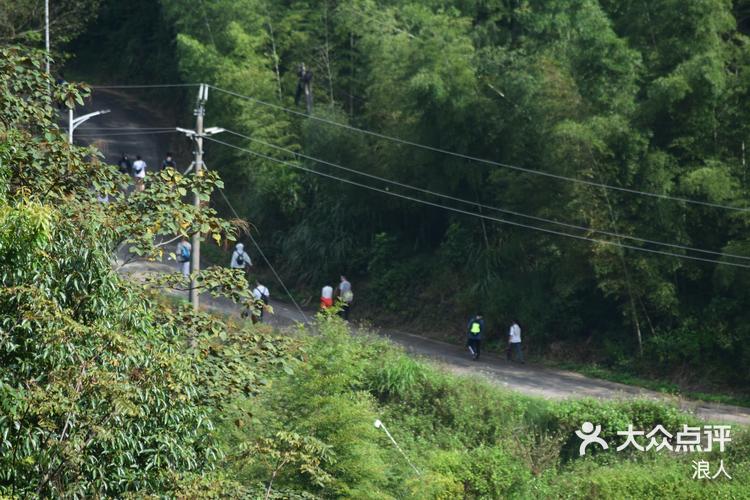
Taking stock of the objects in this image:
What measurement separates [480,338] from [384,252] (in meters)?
6.57

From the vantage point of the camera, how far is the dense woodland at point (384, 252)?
1001 centimetres

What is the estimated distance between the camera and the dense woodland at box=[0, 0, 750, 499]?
32.8 ft

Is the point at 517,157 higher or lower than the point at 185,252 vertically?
higher

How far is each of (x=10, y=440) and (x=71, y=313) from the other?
1.24m

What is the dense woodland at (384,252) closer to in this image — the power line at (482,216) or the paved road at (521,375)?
the power line at (482,216)

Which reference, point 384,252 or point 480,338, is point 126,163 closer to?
point 384,252

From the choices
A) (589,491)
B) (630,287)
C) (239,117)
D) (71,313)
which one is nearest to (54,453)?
(71,313)

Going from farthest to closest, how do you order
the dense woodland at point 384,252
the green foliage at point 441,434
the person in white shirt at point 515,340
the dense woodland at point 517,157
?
1. the person in white shirt at point 515,340
2. the dense woodland at point 517,157
3. the green foliage at point 441,434
4. the dense woodland at point 384,252

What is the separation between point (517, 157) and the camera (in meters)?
28.6

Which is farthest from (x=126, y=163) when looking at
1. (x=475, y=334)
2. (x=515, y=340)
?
(x=515, y=340)

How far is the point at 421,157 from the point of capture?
29797 mm

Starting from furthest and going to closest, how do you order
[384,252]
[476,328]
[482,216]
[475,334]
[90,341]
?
1. [384,252]
2. [482,216]
3. [475,334]
4. [476,328]
5. [90,341]

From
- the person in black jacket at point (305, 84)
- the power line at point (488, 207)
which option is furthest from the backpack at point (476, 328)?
the person in black jacket at point (305, 84)

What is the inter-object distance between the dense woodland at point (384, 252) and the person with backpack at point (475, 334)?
5.46ft
